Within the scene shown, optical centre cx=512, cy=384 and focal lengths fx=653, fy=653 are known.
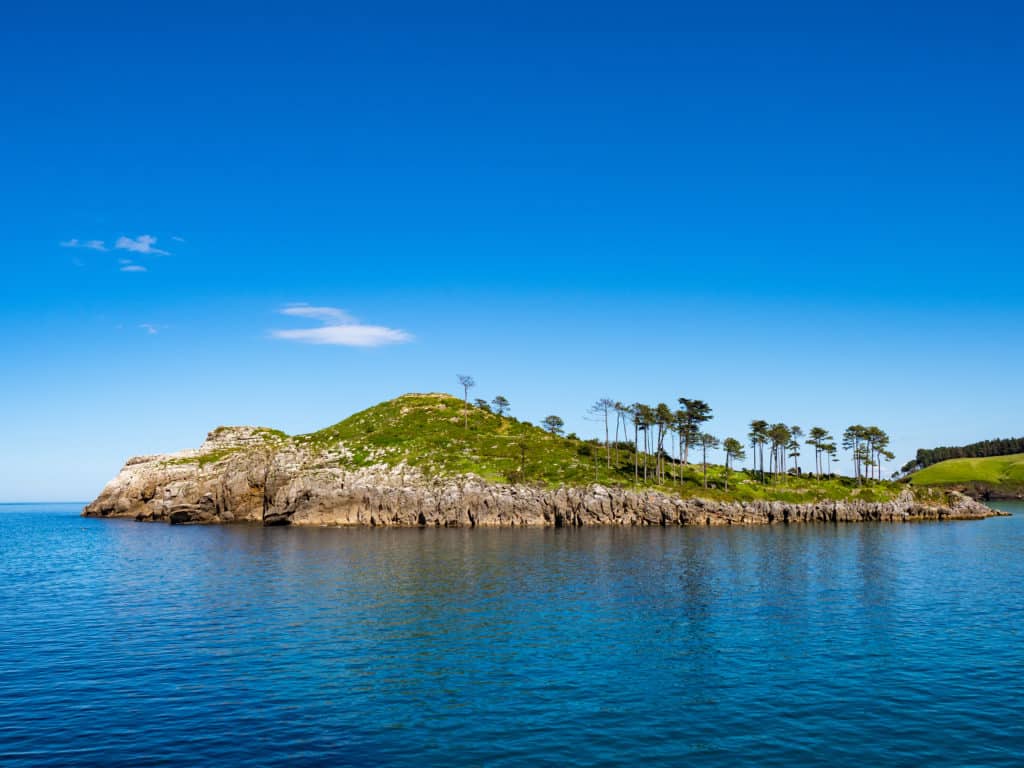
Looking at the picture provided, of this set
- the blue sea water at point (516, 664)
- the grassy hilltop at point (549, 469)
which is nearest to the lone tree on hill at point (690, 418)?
the grassy hilltop at point (549, 469)

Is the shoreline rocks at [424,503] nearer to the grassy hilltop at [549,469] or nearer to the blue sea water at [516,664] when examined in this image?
the grassy hilltop at [549,469]

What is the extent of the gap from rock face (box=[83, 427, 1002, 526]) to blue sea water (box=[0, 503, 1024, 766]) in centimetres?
7481

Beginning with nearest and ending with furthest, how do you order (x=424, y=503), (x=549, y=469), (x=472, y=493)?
(x=472, y=493), (x=424, y=503), (x=549, y=469)

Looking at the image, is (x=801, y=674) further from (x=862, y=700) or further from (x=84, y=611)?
(x=84, y=611)

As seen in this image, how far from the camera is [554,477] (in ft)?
561

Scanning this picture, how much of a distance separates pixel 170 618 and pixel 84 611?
33.1 ft

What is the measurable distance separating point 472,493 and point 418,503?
13658 mm

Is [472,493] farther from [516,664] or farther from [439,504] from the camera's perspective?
[516,664]

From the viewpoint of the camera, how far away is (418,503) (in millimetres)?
161625

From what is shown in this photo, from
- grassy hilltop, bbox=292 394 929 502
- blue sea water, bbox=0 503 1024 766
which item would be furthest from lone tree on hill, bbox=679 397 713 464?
blue sea water, bbox=0 503 1024 766

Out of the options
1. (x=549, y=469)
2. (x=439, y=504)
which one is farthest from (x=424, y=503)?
(x=549, y=469)

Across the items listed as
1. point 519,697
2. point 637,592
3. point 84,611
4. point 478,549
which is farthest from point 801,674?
point 478,549

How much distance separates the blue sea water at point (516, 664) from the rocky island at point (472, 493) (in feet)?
248

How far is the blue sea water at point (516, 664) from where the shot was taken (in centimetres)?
2838
